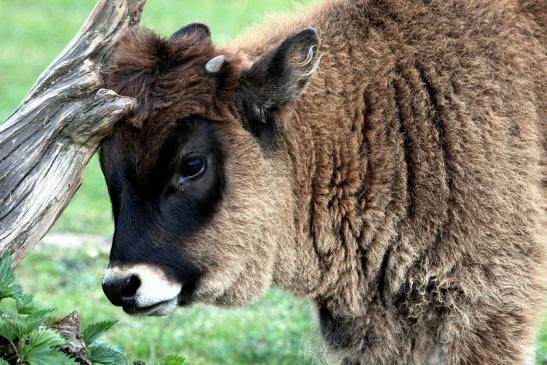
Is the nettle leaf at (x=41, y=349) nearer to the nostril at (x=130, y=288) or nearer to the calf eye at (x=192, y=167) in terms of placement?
the nostril at (x=130, y=288)

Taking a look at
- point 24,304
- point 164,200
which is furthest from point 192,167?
point 24,304

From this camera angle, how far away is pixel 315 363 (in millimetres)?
6828

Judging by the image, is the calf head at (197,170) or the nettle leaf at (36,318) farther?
the calf head at (197,170)

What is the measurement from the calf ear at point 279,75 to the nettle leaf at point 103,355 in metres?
1.51

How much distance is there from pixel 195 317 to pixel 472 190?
13.7ft

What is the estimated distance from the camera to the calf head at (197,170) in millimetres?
5527

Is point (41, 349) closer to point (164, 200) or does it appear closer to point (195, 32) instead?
point (164, 200)

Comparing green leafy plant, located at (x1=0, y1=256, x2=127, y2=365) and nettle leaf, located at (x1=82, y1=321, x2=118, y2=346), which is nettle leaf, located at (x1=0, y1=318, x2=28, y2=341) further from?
nettle leaf, located at (x1=82, y1=321, x2=118, y2=346)

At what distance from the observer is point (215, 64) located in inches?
225

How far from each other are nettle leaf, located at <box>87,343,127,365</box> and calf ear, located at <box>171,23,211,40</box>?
1.87 m

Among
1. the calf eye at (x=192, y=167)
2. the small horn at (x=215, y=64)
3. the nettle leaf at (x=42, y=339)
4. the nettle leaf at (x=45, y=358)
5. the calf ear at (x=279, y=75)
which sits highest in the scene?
the small horn at (x=215, y=64)

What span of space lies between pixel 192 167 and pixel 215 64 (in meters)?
0.60

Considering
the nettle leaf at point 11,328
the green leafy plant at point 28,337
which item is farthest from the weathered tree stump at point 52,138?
the nettle leaf at point 11,328

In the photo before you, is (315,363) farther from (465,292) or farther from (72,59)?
(72,59)
